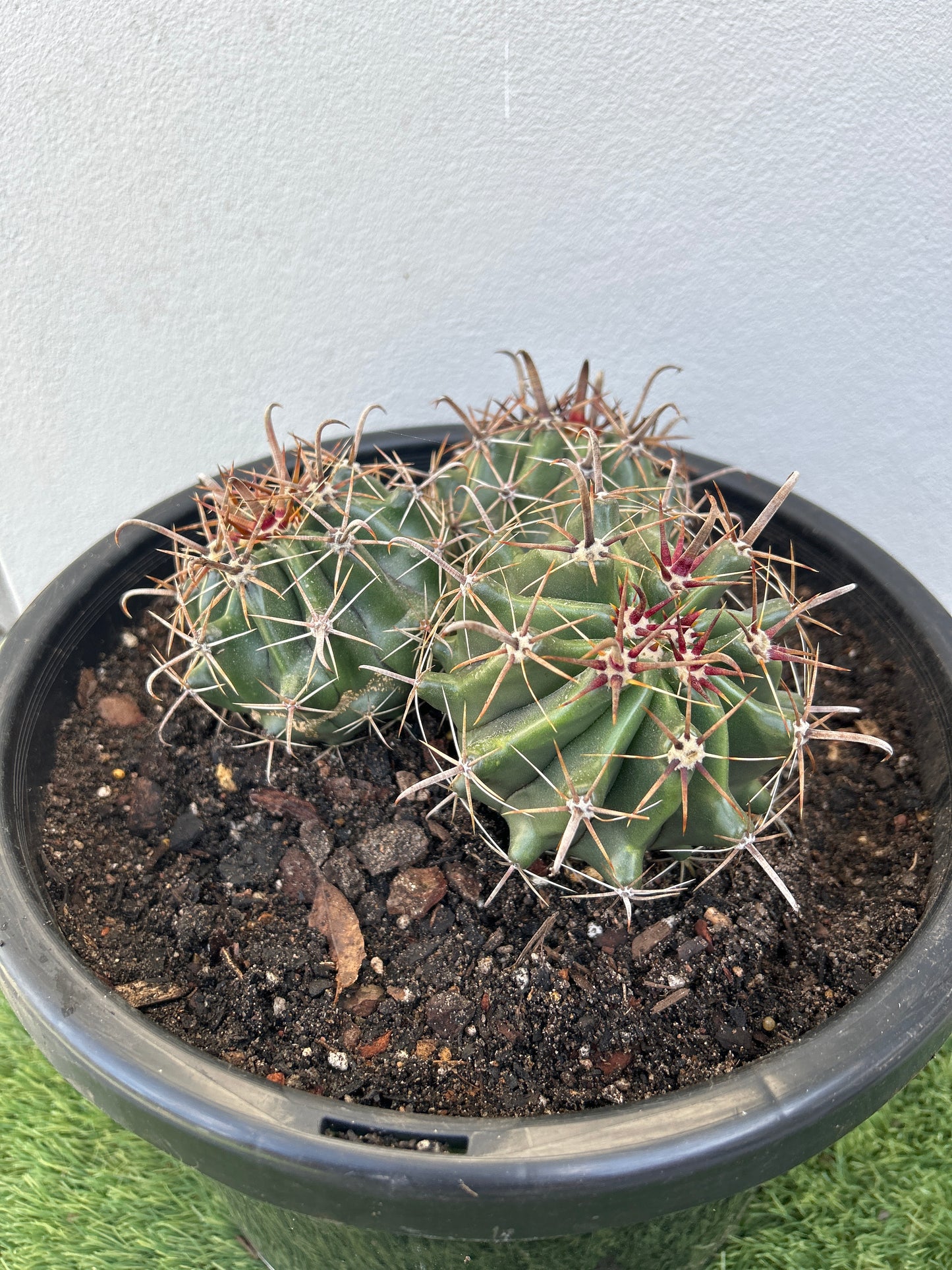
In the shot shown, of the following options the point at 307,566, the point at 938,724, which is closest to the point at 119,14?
the point at 307,566

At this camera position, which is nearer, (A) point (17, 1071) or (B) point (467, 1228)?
(B) point (467, 1228)

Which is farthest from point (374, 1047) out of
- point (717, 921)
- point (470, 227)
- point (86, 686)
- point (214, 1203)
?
point (470, 227)

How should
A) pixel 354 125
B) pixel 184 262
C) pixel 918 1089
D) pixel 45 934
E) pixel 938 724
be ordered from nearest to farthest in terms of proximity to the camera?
pixel 45 934
pixel 938 724
pixel 918 1089
pixel 354 125
pixel 184 262

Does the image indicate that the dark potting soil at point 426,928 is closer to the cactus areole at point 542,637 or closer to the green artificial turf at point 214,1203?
the cactus areole at point 542,637

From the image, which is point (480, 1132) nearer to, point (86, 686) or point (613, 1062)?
point (613, 1062)

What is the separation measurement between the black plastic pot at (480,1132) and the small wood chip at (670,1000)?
155 mm

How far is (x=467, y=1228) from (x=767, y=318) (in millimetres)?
1363

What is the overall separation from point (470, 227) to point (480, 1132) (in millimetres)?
1299

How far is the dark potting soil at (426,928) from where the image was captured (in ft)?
2.76

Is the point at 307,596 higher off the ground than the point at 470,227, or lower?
lower

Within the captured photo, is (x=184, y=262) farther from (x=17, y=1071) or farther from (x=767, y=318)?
(x=17, y=1071)

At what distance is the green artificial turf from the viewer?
1.09 metres

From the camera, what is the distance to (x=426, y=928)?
3.13 ft

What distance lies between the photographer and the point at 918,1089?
4.03 feet
